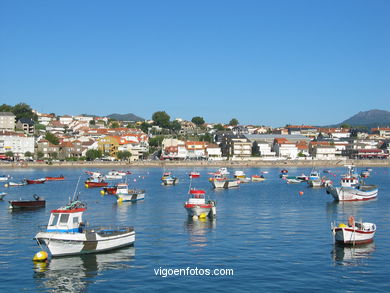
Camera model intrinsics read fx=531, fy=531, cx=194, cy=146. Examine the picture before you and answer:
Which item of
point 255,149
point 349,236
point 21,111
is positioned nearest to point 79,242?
point 349,236

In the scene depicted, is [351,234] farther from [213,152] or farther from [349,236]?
[213,152]

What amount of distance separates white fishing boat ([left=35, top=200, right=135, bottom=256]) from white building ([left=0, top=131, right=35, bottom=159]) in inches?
5063

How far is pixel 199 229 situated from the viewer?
35.7 meters

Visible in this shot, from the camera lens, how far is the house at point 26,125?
176625mm

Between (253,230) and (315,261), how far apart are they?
30.5 feet

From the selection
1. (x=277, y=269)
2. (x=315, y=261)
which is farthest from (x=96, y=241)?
(x=315, y=261)

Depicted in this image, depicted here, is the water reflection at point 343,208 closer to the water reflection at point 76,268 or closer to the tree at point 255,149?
the water reflection at point 76,268

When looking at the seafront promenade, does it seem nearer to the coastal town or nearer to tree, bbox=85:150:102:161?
the coastal town

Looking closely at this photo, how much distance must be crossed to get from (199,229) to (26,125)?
503 feet

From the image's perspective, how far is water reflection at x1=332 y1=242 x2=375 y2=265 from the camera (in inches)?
1056

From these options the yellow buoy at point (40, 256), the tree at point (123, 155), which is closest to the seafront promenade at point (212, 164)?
the tree at point (123, 155)

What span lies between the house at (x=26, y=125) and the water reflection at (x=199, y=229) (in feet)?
484

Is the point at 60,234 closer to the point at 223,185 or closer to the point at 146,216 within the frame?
the point at 146,216

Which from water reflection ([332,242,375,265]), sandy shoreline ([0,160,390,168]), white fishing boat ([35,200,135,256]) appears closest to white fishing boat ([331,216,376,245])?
water reflection ([332,242,375,265])
